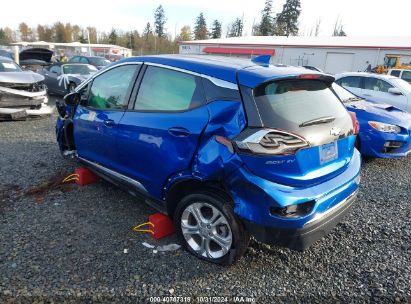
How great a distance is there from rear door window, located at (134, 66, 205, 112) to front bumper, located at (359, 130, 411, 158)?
13.0ft

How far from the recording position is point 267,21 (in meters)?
66.9

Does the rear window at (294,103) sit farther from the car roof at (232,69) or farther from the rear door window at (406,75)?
the rear door window at (406,75)

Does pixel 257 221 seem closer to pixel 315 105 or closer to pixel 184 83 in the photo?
pixel 315 105

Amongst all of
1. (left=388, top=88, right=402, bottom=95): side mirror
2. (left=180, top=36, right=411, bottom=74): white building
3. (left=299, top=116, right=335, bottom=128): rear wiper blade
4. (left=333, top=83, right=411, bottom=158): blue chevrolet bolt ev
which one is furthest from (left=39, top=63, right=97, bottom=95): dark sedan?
(left=180, top=36, right=411, bottom=74): white building

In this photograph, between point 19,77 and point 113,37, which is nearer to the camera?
point 19,77

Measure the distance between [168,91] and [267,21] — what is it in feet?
231

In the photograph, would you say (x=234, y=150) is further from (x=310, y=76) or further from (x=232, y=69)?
(x=310, y=76)

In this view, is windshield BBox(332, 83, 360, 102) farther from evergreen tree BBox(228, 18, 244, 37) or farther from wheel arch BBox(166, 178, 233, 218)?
evergreen tree BBox(228, 18, 244, 37)

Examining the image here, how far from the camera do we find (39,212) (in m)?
3.65

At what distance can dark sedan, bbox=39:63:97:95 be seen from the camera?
11.2 meters

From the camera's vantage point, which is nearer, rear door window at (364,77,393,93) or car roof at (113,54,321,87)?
car roof at (113,54,321,87)

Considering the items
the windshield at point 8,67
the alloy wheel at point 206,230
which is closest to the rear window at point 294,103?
the alloy wheel at point 206,230

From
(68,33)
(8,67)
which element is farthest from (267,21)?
(8,67)

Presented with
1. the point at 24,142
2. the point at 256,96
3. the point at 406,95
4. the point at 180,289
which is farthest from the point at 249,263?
the point at 406,95
